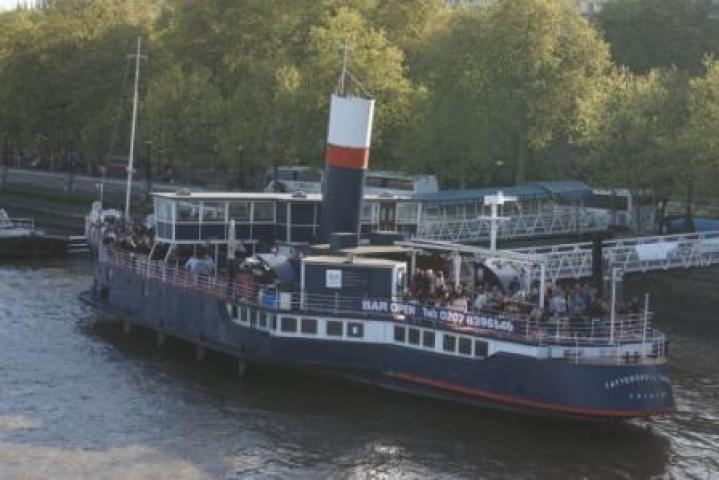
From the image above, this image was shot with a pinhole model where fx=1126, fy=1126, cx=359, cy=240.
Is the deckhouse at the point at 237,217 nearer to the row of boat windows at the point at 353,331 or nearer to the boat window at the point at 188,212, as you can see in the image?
the boat window at the point at 188,212

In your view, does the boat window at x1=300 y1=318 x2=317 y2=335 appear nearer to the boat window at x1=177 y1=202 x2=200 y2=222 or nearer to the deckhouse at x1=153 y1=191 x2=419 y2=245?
the deckhouse at x1=153 y1=191 x2=419 y2=245

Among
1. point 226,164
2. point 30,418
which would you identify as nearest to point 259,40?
point 226,164

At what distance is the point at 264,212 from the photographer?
50750 millimetres

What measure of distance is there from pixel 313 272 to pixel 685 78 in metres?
45.1

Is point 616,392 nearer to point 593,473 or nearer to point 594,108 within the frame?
point 593,473

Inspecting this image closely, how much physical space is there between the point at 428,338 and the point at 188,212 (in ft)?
46.4

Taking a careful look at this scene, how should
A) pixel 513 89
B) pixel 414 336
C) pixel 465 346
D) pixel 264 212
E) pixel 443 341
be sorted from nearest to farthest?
pixel 465 346, pixel 443 341, pixel 414 336, pixel 264 212, pixel 513 89

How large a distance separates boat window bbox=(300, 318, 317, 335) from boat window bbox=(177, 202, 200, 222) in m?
9.57

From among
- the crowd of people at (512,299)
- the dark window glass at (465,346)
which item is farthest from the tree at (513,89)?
the dark window glass at (465,346)

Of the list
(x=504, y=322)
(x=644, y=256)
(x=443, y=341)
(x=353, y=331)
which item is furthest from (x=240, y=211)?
(x=644, y=256)

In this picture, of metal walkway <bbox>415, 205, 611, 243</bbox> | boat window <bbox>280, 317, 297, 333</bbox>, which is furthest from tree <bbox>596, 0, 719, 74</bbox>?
boat window <bbox>280, 317, 297, 333</bbox>

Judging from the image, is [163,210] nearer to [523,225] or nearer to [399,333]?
[399,333]

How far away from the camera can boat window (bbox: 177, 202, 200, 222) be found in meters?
49.0

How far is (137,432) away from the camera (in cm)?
3672
